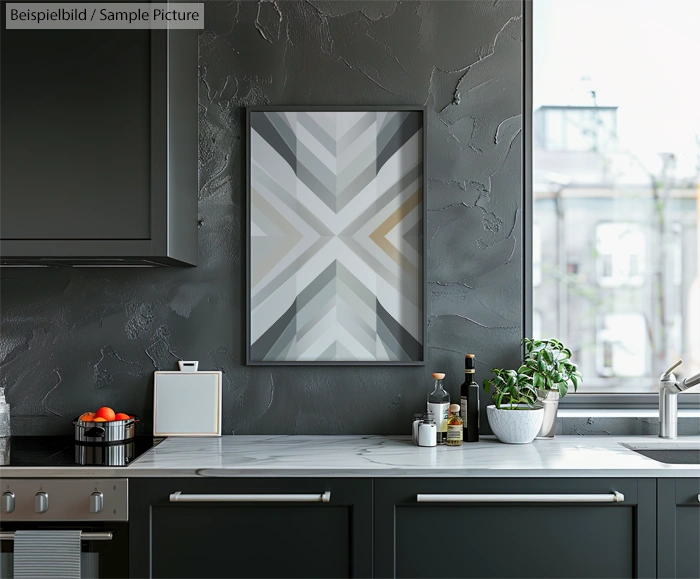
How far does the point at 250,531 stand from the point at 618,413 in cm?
Answer: 140

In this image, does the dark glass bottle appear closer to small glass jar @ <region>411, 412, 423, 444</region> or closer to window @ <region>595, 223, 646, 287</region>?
small glass jar @ <region>411, 412, 423, 444</region>

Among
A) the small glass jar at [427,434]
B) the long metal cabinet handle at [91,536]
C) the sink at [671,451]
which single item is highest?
the small glass jar at [427,434]

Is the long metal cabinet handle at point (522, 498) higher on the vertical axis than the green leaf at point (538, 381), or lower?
lower

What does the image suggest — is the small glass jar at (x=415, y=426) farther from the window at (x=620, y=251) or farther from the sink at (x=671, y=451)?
the window at (x=620, y=251)

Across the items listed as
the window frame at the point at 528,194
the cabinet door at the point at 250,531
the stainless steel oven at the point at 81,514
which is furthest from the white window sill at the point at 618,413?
the stainless steel oven at the point at 81,514

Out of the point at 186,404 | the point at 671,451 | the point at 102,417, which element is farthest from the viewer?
the point at 186,404

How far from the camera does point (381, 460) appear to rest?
6.13 ft

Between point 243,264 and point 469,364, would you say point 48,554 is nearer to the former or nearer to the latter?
point 243,264

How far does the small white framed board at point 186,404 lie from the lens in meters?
2.23

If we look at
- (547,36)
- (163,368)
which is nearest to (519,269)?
(547,36)

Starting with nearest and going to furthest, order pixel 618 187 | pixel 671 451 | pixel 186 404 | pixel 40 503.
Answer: pixel 40 503 → pixel 671 451 → pixel 186 404 → pixel 618 187

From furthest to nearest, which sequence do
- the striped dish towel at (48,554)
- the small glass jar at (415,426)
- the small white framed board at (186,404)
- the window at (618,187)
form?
the window at (618,187) < the small white framed board at (186,404) < the small glass jar at (415,426) < the striped dish towel at (48,554)

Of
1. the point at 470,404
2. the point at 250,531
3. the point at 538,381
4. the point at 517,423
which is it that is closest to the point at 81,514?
the point at 250,531

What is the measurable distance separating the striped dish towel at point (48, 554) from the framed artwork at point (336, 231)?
0.84 m
